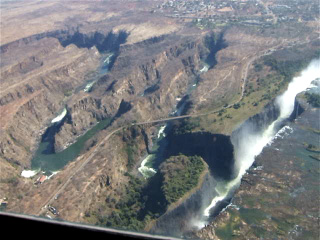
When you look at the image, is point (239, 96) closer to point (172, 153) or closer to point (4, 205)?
point (172, 153)

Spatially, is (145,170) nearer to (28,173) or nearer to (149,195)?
(149,195)

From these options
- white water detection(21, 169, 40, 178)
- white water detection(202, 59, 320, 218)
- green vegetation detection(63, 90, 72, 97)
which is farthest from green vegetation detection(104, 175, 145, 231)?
green vegetation detection(63, 90, 72, 97)

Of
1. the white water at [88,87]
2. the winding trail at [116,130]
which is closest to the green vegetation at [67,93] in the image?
the white water at [88,87]

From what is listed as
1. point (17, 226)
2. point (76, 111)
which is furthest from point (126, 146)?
point (17, 226)

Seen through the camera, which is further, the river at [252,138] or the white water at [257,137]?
the white water at [257,137]

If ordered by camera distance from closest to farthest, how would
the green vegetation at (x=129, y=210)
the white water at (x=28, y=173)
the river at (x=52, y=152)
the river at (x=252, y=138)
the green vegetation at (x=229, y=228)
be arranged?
the green vegetation at (x=229, y=228)
the green vegetation at (x=129, y=210)
the river at (x=252, y=138)
the white water at (x=28, y=173)
the river at (x=52, y=152)

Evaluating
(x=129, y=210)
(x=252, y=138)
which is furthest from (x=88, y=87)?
(x=129, y=210)

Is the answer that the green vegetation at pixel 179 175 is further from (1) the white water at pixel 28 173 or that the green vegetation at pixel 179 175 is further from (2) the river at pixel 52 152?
(1) the white water at pixel 28 173

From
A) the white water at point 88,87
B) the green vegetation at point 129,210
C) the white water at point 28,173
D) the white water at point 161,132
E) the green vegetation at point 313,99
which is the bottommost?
the white water at point 88,87
